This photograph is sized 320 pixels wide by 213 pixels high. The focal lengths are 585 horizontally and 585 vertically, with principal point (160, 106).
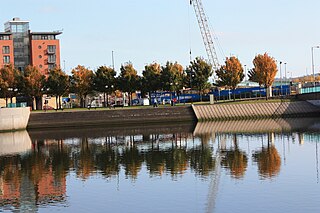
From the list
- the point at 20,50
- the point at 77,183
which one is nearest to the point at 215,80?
the point at 20,50

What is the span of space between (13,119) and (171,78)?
34.6 metres

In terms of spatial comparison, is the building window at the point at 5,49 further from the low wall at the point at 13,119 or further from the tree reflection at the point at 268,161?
the tree reflection at the point at 268,161

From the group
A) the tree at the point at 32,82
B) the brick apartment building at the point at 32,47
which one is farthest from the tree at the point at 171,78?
the brick apartment building at the point at 32,47

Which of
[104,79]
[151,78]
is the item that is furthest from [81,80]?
[151,78]

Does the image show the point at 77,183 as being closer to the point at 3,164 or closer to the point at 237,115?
the point at 3,164

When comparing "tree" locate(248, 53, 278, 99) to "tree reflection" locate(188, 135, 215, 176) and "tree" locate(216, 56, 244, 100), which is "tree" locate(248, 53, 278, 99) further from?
"tree reflection" locate(188, 135, 215, 176)

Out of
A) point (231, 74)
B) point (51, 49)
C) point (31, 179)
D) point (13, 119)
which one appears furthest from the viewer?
point (51, 49)

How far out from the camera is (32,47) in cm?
15050

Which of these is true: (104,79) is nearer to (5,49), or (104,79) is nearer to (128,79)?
(128,79)

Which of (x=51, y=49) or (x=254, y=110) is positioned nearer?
(x=254, y=110)

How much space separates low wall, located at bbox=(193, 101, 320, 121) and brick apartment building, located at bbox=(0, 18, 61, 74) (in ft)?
210

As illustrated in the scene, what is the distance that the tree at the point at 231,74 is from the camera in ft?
400

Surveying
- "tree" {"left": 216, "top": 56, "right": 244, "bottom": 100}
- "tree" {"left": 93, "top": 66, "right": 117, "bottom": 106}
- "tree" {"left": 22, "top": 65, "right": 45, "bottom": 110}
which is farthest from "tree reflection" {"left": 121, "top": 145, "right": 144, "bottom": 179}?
"tree" {"left": 216, "top": 56, "right": 244, "bottom": 100}

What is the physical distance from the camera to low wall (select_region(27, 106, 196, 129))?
93688mm
